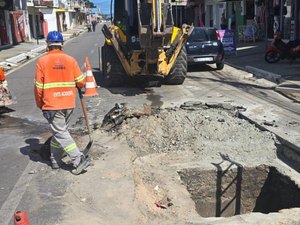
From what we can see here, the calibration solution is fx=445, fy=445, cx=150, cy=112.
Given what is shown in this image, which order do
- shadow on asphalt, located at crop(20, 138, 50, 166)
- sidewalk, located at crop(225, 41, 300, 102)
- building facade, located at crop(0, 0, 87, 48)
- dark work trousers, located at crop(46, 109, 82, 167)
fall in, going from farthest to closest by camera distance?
1. building facade, located at crop(0, 0, 87, 48)
2. sidewalk, located at crop(225, 41, 300, 102)
3. shadow on asphalt, located at crop(20, 138, 50, 166)
4. dark work trousers, located at crop(46, 109, 82, 167)

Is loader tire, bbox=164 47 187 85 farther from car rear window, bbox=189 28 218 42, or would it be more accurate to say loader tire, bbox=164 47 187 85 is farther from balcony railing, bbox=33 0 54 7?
balcony railing, bbox=33 0 54 7

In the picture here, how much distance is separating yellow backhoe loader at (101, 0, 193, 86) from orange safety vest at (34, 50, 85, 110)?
543 centimetres

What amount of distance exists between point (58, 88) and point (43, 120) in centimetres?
407

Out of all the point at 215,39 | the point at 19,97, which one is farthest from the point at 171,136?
the point at 215,39

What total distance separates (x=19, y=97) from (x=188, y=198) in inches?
341

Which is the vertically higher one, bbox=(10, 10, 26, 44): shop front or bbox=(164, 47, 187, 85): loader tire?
bbox=(10, 10, 26, 44): shop front

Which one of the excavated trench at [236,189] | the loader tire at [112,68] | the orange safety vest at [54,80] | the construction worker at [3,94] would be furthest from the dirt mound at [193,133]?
the loader tire at [112,68]

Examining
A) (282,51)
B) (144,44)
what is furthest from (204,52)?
(144,44)

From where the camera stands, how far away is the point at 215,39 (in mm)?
17859

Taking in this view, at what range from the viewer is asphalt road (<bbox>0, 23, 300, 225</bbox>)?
544 cm

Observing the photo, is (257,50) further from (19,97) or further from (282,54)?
(19,97)

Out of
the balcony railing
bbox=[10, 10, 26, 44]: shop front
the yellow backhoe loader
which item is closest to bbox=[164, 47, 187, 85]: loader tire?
the yellow backhoe loader

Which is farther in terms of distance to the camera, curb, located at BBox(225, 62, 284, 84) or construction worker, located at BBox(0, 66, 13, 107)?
curb, located at BBox(225, 62, 284, 84)

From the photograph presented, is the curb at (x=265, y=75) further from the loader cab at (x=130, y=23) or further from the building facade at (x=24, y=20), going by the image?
the building facade at (x=24, y=20)
